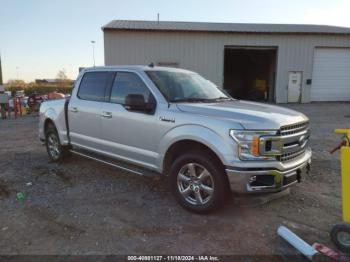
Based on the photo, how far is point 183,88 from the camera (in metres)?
5.10

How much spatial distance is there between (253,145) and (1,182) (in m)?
4.46

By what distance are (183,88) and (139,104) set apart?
0.85 meters

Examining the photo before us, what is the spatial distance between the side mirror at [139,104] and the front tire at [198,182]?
2.76 feet

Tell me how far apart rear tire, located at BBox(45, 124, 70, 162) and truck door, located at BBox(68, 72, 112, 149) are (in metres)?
0.60

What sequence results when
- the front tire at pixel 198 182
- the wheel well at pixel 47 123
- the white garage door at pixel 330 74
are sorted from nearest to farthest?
the front tire at pixel 198 182 < the wheel well at pixel 47 123 < the white garage door at pixel 330 74

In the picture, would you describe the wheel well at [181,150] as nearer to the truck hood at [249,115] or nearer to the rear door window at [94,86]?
the truck hood at [249,115]

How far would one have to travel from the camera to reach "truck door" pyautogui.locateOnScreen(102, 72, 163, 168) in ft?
15.5

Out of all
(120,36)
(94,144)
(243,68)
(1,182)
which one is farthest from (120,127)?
(243,68)

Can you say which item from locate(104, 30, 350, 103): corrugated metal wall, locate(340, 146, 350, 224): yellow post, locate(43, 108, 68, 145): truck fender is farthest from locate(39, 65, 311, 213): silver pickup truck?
locate(104, 30, 350, 103): corrugated metal wall

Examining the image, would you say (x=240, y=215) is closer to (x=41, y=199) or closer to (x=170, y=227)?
(x=170, y=227)

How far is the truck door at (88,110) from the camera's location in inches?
222

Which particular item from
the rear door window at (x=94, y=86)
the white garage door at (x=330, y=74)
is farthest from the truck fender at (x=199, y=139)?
the white garage door at (x=330, y=74)

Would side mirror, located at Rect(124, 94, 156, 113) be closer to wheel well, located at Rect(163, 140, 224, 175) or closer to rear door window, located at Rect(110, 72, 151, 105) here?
rear door window, located at Rect(110, 72, 151, 105)

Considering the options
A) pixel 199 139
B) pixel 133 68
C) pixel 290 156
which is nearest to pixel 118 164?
pixel 133 68
